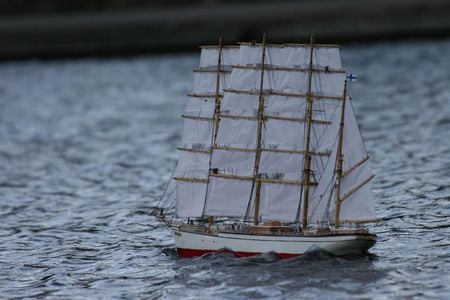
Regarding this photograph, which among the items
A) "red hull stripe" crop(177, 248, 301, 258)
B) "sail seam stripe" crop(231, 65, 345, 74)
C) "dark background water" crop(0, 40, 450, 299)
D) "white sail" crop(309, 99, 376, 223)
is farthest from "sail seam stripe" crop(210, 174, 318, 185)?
"sail seam stripe" crop(231, 65, 345, 74)

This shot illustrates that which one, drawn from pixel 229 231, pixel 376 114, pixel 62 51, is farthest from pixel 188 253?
pixel 62 51

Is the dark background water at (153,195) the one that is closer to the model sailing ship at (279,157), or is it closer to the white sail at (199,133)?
the model sailing ship at (279,157)

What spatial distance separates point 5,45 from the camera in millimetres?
148625

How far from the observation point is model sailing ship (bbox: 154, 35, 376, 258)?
→ 4762cm

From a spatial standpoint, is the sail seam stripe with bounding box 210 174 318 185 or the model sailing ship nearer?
the model sailing ship

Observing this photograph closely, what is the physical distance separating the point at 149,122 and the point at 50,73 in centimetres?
4508

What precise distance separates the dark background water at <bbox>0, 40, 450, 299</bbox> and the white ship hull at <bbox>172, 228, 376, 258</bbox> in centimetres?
38

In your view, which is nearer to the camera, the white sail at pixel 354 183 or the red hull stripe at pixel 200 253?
the red hull stripe at pixel 200 253

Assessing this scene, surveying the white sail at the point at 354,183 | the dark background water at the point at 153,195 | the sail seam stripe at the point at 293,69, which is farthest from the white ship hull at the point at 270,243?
the sail seam stripe at the point at 293,69

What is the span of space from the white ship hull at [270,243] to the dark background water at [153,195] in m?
0.38

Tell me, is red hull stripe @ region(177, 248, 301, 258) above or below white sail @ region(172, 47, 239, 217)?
below

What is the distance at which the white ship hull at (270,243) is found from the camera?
46.6m

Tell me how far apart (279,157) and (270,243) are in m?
3.56

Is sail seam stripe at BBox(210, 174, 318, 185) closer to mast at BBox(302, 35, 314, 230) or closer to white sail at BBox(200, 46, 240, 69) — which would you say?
mast at BBox(302, 35, 314, 230)
